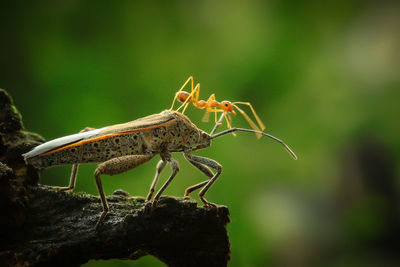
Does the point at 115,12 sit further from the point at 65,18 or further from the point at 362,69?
the point at 362,69

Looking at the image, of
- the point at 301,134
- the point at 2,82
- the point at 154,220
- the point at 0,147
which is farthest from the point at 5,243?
the point at 301,134

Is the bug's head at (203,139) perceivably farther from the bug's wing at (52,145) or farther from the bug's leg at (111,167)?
the bug's wing at (52,145)

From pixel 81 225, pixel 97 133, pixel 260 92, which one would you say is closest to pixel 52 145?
pixel 97 133

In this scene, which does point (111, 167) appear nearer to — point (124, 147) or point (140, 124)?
point (124, 147)

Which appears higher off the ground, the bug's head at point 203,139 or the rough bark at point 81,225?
the bug's head at point 203,139

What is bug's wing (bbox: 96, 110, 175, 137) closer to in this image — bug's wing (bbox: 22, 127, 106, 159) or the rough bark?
bug's wing (bbox: 22, 127, 106, 159)

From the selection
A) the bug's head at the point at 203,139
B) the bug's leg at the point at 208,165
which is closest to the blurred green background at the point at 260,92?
the bug's head at the point at 203,139

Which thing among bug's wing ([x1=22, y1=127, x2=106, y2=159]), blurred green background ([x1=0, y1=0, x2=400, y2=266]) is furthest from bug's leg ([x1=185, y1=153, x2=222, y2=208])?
blurred green background ([x1=0, y1=0, x2=400, y2=266])
